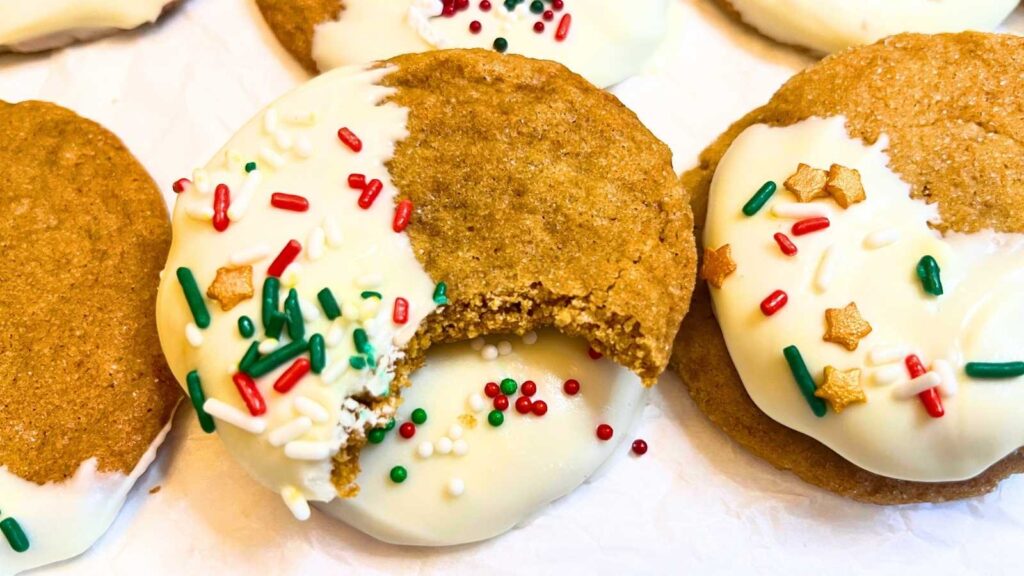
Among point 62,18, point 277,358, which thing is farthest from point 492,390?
point 62,18

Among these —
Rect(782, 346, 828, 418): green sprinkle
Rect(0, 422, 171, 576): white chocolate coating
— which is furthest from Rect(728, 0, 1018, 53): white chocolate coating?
Rect(0, 422, 171, 576): white chocolate coating

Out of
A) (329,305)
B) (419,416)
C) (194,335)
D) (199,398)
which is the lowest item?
(419,416)

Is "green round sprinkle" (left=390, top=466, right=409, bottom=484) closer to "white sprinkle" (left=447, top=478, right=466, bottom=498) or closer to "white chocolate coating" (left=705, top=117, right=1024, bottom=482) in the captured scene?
"white sprinkle" (left=447, top=478, right=466, bottom=498)

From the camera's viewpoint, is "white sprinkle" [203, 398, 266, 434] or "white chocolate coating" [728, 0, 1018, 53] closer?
"white sprinkle" [203, 398, 266, 434]

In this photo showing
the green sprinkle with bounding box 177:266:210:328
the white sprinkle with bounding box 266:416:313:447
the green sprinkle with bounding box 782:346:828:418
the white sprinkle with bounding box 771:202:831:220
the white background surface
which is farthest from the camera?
the white background surface

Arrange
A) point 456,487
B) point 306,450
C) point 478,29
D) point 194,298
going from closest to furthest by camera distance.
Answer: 1. point 306,450
2. point 194,298
3. point 456,487
4. point 478,29

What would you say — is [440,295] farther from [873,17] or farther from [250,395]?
[873,17]

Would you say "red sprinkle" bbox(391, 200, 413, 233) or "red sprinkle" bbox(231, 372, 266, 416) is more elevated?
"red sprinkle" bbox(391, 200, 413, 233)
